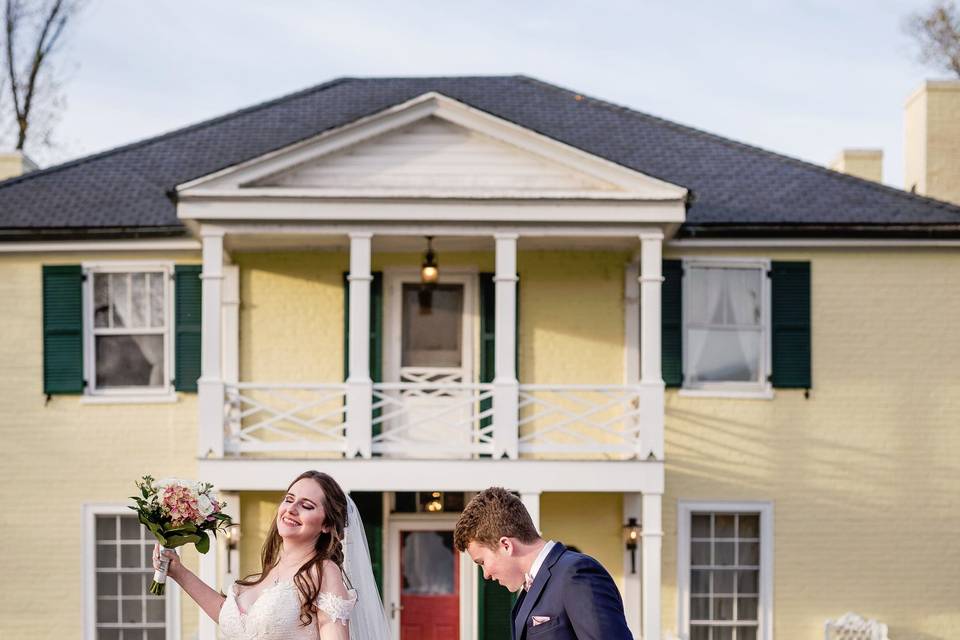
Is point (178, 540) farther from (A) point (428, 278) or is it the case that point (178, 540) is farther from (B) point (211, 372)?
(A) point (428, 278)

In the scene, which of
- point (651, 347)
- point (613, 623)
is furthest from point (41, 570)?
point (613, 623)

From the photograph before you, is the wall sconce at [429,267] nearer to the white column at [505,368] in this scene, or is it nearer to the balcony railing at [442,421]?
the white column at [505,368]

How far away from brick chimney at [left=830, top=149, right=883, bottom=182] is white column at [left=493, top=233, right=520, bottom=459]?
6.02m

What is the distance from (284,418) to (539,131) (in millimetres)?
3847

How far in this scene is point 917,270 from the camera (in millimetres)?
12641

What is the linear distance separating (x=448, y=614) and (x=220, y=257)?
4.76 metres

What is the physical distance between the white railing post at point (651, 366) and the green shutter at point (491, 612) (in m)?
2.49

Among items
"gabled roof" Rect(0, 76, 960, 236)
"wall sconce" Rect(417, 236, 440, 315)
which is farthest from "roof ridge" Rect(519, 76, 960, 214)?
"wall sconce" Rect(417, 236, 440, 315)

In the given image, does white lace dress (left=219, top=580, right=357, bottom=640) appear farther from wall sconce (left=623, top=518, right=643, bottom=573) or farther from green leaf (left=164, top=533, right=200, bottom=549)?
wall sconce (left=623, top=518, right=643, bottom=573)

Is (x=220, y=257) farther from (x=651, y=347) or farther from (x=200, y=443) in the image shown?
(x=651, y=347)

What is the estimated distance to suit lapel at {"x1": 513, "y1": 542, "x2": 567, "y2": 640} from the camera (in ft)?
15.1

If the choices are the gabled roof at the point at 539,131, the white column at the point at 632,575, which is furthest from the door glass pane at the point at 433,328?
the white column at the point at 632,575

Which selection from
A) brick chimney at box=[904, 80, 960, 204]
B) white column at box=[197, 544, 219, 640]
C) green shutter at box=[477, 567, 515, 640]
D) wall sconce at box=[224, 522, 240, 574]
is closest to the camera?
white column at box=[197, 544, 219, 640]

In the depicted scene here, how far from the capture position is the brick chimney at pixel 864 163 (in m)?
Answer: 15.1
